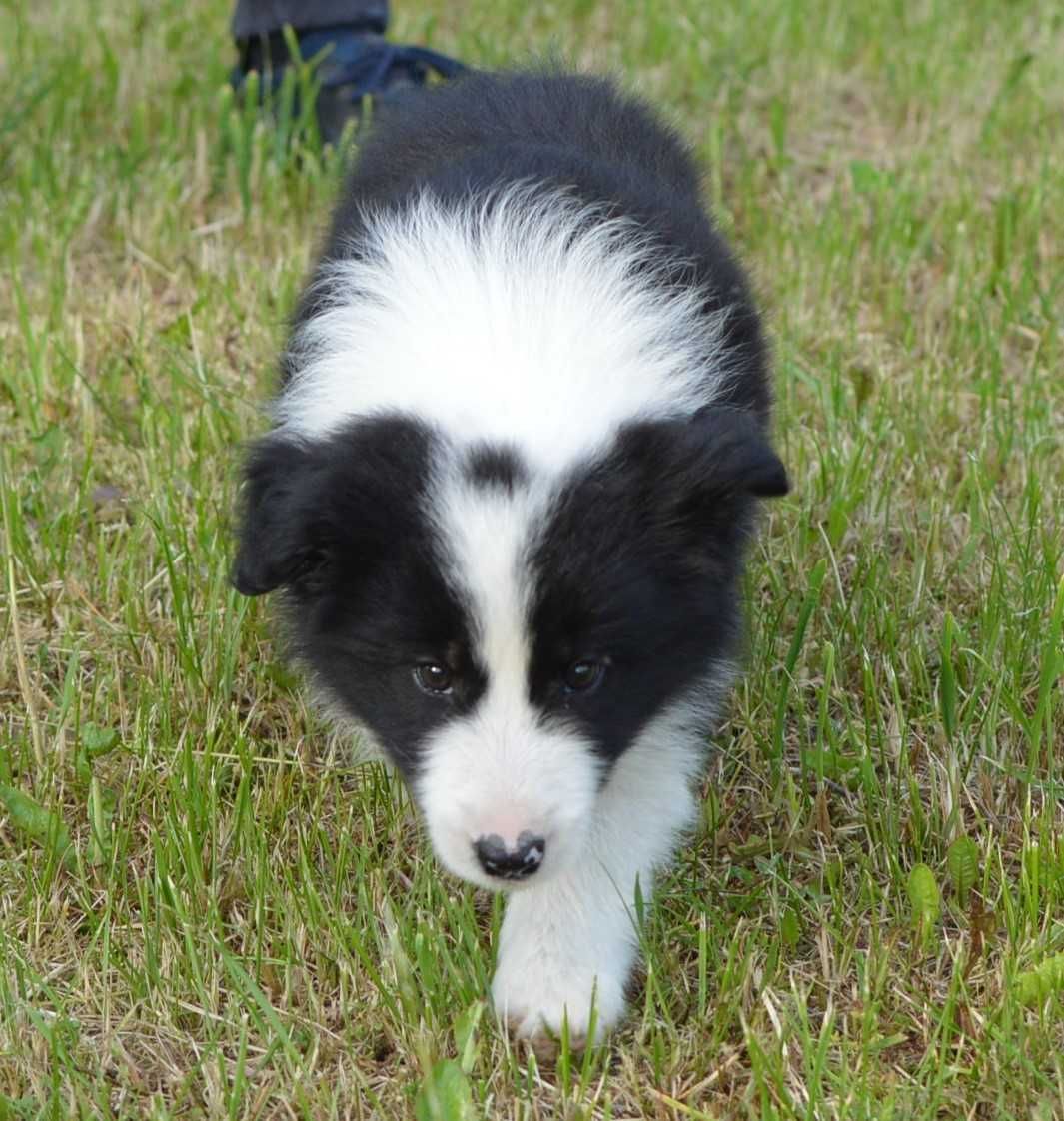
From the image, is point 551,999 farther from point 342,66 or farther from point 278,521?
point 342,66

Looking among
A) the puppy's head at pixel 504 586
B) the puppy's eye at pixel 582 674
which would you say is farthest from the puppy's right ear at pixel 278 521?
the puppy's eye at pixel 582 674

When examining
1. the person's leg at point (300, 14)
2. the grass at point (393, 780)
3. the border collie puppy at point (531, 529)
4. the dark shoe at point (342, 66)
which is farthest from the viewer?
the person's leg at point (300, 14)

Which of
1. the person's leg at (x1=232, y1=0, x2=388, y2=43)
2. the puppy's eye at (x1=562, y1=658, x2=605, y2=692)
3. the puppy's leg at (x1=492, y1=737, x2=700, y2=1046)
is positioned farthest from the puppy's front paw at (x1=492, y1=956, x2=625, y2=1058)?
the person's leg at (x1=232, y1=0, x2=388, y2=43)

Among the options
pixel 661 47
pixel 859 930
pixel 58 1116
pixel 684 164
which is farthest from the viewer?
pixel 661 47

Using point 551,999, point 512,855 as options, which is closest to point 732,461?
point 512,855

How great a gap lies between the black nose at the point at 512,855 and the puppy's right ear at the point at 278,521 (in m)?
0.61

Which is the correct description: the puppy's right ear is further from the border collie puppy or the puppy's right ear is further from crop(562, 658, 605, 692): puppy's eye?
crop(562, 658, 605, 692): puppy's eye

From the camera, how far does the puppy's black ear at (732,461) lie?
303cm

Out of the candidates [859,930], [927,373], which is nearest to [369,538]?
[859,930]

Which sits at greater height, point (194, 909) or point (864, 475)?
point (864, 475)

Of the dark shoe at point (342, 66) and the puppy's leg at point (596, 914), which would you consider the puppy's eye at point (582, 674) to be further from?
the dark shoe at point (342, 66)

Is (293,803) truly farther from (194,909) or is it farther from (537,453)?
(537,453)

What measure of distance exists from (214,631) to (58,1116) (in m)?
1.41

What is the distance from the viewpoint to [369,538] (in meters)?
3.08
